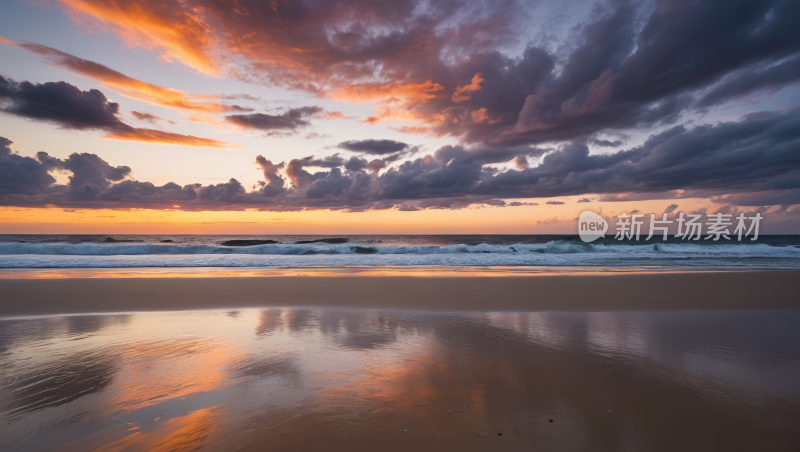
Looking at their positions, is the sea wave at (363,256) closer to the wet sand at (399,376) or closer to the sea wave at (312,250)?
the sea wave at (312,250)

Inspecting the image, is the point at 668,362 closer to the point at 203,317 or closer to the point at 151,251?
the point at 203,317

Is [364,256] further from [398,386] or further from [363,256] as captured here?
[398,386]

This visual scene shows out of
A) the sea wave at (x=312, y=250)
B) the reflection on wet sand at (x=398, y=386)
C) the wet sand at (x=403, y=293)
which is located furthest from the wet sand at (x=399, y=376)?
the sea wave at (x=312, y=250)

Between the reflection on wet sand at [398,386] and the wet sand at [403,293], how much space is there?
1.80 metres

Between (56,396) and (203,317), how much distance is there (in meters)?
3.27

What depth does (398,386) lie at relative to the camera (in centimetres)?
341

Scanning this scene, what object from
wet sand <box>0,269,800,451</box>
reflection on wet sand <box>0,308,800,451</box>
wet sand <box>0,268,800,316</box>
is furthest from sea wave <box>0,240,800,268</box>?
reflection on wet sand <box>0,308,800,451</box>

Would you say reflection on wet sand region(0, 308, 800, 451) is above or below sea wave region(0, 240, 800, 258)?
above

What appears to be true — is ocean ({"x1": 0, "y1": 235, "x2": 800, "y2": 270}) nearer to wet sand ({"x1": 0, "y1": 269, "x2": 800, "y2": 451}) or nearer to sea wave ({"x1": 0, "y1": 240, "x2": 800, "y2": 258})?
sea wave ({"x1": 0, "y1": 240, "x2": 800, "y2": 258})

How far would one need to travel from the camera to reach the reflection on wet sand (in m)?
2.58

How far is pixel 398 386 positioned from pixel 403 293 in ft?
19.1

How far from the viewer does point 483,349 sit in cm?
456

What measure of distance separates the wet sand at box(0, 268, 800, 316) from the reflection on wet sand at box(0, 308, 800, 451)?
1799 millimetres

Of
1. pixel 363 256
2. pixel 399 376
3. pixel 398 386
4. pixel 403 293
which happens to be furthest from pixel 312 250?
pixel 398 386
